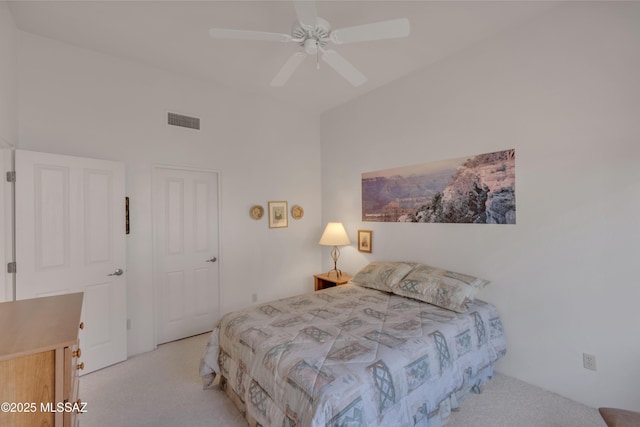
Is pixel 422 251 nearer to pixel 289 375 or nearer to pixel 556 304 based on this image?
pixel 556 304

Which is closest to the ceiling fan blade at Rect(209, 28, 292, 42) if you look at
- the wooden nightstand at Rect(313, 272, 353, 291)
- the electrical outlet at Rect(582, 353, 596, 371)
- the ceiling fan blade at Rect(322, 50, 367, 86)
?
the ceiling fan blade at Rect(322, 50, 367, 86)

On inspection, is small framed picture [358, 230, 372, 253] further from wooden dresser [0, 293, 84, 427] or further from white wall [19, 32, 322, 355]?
wooden dresser [0, 293, 84, 427]

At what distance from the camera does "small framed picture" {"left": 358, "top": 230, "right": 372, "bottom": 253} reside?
3832 mm

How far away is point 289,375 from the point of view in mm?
1566

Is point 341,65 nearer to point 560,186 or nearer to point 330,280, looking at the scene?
point 560,186

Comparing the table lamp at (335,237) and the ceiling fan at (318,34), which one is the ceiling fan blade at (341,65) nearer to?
the ceiling fan at (318,34)

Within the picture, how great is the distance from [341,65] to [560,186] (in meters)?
2.03

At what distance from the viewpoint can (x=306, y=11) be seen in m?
1.71

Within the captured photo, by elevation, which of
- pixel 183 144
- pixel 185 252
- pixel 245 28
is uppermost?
pixel 245 28

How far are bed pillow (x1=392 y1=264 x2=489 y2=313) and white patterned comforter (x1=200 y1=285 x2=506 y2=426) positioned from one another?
8 cm

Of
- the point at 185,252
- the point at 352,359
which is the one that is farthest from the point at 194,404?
the point at 185,252

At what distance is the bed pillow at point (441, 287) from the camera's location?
7.93 feet

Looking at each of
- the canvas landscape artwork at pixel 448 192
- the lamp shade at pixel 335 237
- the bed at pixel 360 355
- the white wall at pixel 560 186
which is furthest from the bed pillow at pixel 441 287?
the lamp shade at pixel 335 237

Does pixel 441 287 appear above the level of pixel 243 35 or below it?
below
